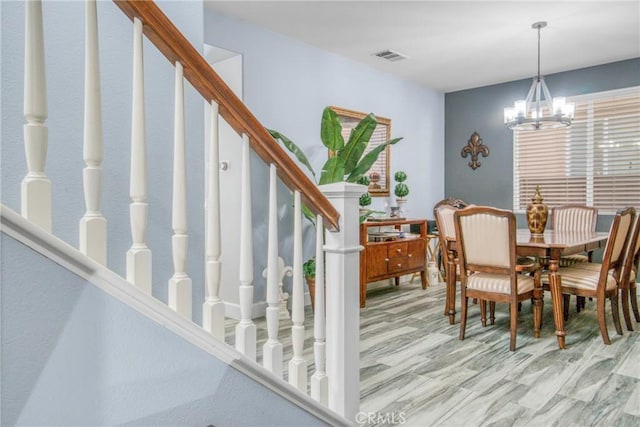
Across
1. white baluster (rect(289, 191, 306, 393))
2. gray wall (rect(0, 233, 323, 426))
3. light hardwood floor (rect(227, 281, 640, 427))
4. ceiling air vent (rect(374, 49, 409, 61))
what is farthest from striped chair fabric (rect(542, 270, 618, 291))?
gray wall (rect(0, 233, 323, 426))

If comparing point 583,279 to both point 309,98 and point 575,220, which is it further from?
point 309,98

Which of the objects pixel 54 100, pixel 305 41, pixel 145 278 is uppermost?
pixel 305 41

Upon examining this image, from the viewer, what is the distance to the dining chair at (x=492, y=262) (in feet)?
9.54

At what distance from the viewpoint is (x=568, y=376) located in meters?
2.50

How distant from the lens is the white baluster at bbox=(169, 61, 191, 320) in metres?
1.06

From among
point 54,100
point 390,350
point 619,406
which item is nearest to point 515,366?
point 619,406

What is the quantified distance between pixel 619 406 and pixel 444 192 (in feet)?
14.8

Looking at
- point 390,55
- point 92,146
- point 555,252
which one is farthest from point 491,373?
point 390,55

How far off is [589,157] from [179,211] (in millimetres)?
5478

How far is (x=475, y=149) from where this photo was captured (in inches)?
239

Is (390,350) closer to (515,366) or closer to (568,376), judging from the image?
(515,366)

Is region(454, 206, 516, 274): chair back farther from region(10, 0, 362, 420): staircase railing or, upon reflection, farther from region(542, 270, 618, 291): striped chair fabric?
region(10, 0, 362, 420): staircase railing

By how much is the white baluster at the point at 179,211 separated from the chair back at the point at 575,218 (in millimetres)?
4321

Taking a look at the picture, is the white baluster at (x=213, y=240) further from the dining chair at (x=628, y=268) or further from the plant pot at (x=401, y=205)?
the plant pot at (x=401, y=205)
